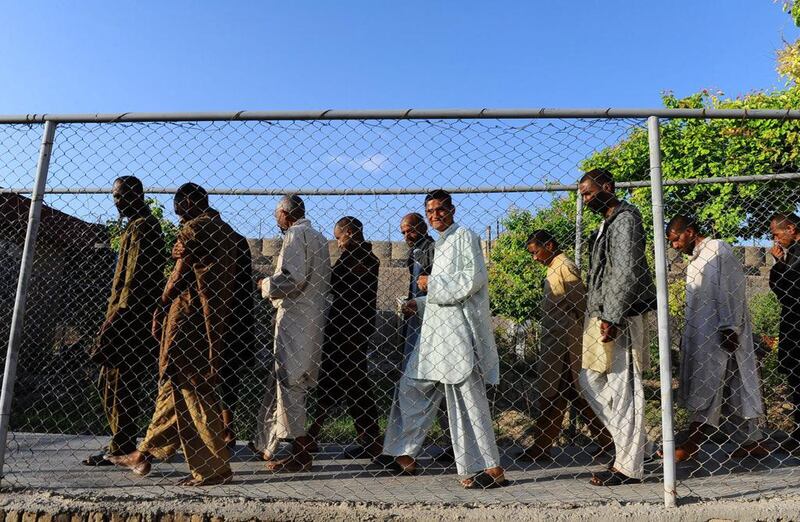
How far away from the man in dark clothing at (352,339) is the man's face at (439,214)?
0.72 metres

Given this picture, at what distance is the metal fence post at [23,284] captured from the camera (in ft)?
10.3

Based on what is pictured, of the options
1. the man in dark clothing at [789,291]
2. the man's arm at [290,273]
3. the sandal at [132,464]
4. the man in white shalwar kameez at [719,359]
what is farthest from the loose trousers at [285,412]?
the man in dark clothing at [789,291]

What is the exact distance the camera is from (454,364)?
3.56 m

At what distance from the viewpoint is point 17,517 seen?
2996 mm

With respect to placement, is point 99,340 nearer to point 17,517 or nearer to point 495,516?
point 17,517

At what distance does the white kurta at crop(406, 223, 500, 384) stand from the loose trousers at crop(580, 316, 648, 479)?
0.66m

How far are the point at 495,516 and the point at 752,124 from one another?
369 inches

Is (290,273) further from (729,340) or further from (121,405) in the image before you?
(729,340)

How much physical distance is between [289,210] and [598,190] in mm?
1921

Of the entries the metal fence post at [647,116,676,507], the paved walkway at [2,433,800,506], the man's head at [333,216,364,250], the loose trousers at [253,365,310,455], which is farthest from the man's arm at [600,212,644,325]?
the loose trousers at [253,365,310,455]

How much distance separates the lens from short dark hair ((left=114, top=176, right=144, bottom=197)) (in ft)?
13.2

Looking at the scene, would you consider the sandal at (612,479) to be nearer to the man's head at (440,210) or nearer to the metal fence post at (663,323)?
the metal fence post at (663,323)

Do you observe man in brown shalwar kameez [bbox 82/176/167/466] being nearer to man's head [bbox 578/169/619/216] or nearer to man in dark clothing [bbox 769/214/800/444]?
man's head [bbox 578/169/619/216]

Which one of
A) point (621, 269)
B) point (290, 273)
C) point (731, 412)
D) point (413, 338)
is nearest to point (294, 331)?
point (290, 273)
